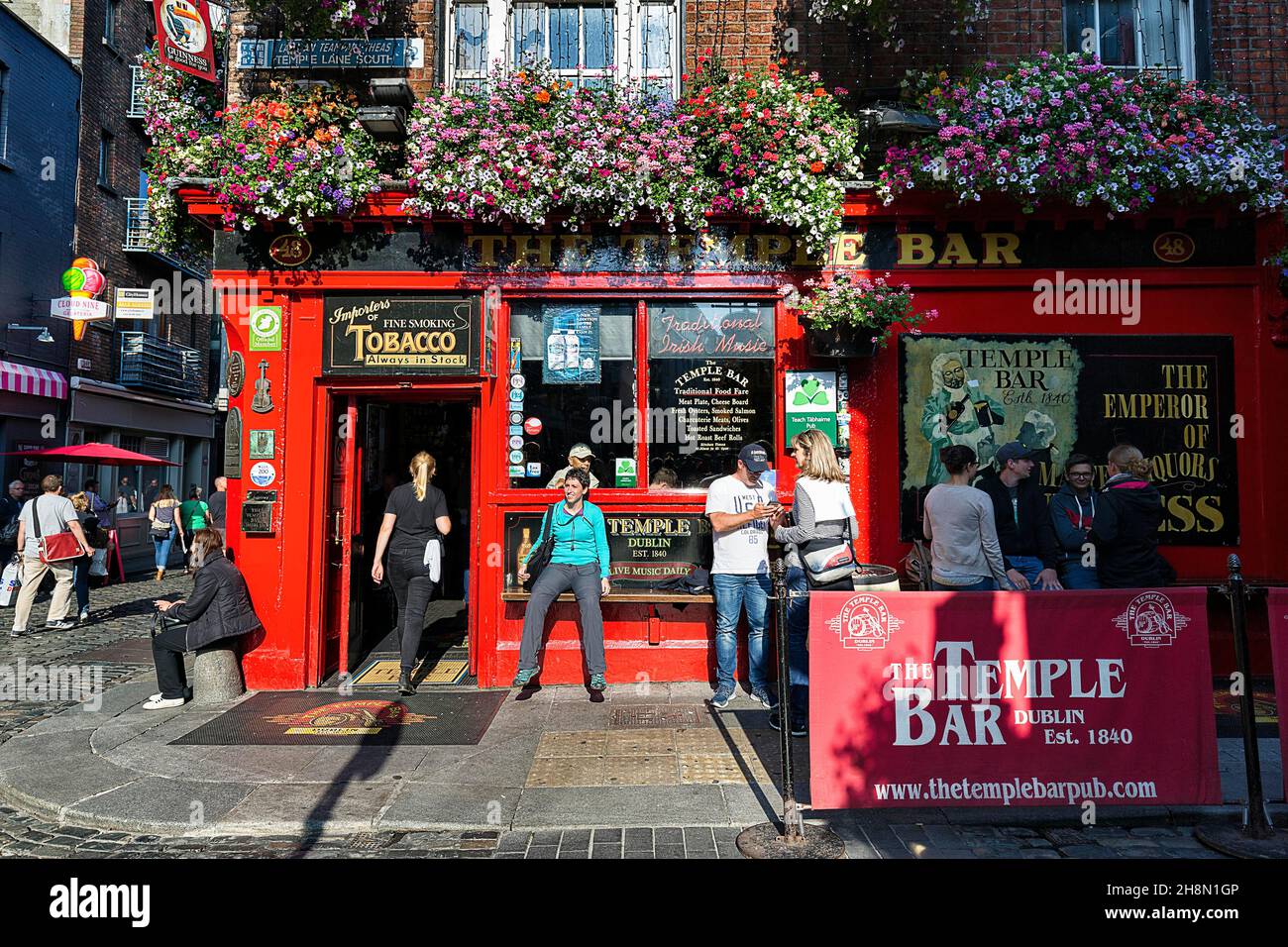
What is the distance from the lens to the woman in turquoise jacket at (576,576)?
641 cm

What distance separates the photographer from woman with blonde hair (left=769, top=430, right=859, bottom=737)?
210 inches

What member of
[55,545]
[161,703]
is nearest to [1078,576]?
[161,703]

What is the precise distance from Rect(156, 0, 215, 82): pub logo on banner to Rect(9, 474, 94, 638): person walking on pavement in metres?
6.27

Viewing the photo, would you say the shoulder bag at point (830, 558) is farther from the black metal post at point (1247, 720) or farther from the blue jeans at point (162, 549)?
the blue jeans at point (162, 549)

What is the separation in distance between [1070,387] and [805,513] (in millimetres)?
3524

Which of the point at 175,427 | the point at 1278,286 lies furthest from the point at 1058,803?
the point at 175,427

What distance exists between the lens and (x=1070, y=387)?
23.3ft

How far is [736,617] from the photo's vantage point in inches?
246

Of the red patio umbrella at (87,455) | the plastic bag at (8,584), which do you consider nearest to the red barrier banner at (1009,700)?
the plastic bag at (8,584)

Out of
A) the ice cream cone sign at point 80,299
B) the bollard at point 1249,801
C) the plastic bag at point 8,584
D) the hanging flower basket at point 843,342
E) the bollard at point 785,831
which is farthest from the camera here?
the ice cream cone sign at point 80,299

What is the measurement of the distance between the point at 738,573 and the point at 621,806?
2.34m

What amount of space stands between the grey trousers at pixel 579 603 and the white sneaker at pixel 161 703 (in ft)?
9.79

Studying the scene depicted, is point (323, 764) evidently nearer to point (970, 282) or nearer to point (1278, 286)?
point (970, 282)

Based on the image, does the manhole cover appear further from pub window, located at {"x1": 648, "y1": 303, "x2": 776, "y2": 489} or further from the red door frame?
pub window, located at {"x1": 648, "y1": 303, "x2": 776, "y2": 489}
